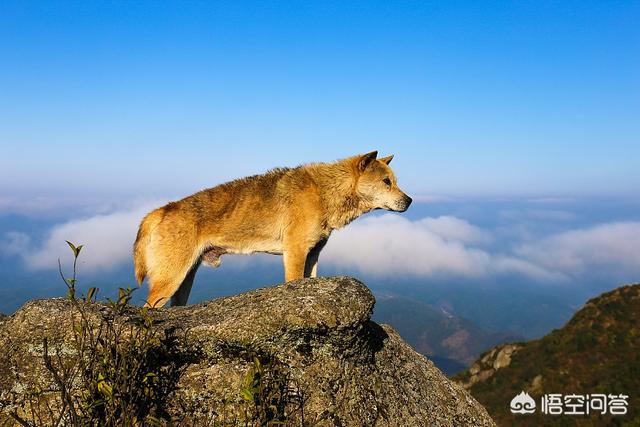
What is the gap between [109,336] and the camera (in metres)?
5.71

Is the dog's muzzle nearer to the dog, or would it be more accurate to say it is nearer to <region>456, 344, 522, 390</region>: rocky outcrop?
the dog

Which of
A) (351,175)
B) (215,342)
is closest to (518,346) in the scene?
(351,175)

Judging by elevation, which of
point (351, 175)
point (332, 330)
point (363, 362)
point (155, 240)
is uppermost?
point (351, 175)

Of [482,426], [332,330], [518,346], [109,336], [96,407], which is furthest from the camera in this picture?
[518,346]

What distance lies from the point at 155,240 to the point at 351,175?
222 inches

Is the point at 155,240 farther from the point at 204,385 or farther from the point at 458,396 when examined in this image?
the point at 458,396

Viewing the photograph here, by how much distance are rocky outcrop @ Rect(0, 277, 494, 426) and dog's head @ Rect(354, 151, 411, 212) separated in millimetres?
7108

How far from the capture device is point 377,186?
48.3ft

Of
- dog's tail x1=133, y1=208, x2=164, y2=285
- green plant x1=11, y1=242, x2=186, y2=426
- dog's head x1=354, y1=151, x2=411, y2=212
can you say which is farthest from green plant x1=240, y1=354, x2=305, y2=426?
dog's head x1=354, y1=151, x2=411, y2=212

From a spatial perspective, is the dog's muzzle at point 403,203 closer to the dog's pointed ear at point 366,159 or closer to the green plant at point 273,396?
the dog's pointed ear at point 366,159

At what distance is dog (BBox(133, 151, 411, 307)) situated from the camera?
39.7 feet

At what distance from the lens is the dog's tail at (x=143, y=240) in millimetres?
12305

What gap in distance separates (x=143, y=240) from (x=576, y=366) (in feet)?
325

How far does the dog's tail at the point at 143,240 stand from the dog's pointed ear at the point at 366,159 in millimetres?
5553
